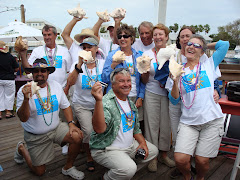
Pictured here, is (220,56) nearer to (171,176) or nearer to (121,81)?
(121,81)

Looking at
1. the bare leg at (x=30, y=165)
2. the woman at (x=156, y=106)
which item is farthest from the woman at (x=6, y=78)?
the woman at (x=156, y=106)

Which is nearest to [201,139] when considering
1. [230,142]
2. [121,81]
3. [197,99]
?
[197,99]

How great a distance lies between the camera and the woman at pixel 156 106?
2.70m

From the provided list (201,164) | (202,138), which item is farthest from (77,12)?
(201,164)

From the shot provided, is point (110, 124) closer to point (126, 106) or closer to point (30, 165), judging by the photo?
point (126, 106)

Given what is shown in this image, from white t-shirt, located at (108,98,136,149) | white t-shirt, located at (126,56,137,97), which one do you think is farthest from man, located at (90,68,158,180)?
white t-shirt, located at (126,56,137,97)

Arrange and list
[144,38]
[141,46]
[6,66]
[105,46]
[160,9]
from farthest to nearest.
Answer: [6,66] → [160,9] → [105,46] → [141,46] → [144,38]

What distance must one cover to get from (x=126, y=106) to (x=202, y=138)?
0.87 metres

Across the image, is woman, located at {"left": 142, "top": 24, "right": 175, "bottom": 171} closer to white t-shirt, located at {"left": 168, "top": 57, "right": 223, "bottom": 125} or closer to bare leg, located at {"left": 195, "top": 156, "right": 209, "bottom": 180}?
white t-shirt, located at {"left": 168, "top": 57, "right": 223, "bottom": 125}

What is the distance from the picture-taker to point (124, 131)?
2.26m

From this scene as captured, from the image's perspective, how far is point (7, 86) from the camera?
5.35 m

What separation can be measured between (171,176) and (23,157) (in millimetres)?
2095

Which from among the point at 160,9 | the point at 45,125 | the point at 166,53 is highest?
the point at 160,9

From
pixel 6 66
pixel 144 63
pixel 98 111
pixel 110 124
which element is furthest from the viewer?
pixel 6 66
